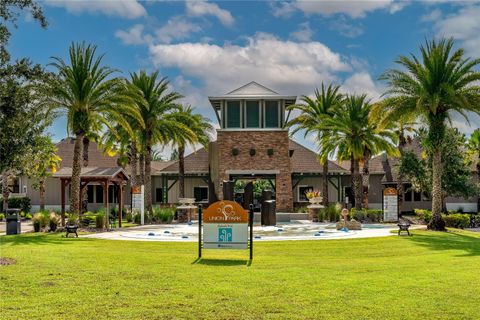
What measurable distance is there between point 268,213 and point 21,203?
1010 inches

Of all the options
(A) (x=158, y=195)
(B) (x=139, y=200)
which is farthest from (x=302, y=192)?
(B) (x=139, y=200)

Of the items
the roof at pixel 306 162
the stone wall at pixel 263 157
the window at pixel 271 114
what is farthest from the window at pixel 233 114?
the roof at pixel 306 162

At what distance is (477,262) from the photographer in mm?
15711

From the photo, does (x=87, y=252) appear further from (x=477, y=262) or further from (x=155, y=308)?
(x=477, y=262)

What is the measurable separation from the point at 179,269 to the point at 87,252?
15.3ft

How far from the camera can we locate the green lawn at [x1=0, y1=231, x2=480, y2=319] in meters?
9.23

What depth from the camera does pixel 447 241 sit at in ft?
71.6

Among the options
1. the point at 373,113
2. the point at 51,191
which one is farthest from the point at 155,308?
the point at 51,191

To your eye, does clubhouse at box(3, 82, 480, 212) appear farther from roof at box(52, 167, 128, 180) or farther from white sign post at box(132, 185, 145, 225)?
white sign post at box(132, 185, 145, 225)

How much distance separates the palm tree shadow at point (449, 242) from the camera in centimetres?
1920

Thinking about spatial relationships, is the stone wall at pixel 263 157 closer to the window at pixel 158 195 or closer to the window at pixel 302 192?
the window at pixel 302 192

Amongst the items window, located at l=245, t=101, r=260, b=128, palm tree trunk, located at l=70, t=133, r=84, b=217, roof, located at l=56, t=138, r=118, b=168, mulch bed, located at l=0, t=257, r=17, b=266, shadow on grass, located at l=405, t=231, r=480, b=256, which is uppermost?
window, located at l=245, t=101, r=260, b=128

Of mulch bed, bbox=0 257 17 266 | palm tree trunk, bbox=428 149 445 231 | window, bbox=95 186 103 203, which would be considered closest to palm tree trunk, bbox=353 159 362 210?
palm tree trunk, bbox=428 149 445 231

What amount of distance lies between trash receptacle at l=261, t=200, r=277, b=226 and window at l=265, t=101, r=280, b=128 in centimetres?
1038
